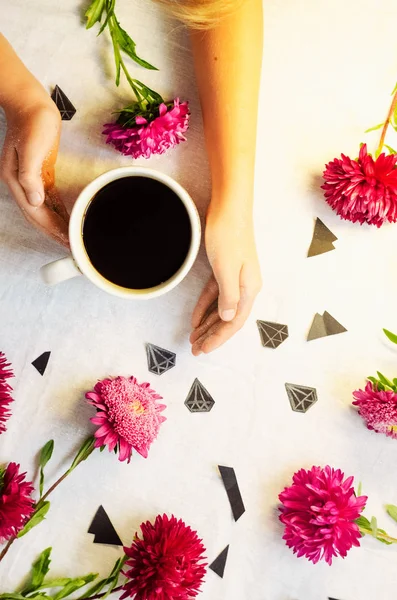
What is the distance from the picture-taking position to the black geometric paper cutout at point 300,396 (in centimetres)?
58

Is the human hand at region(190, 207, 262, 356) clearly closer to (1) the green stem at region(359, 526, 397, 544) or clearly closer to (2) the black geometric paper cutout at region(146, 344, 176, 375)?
(2) the black geometric paper cutout at region(146, 344, 176, 375)

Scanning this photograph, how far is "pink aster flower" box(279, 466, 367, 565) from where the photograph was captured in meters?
0.53

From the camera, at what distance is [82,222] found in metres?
0.51

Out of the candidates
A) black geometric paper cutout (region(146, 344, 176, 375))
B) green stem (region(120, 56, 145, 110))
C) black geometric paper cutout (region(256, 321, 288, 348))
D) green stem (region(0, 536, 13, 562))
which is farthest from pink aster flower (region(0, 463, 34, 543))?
green stem (region(120, 56, 145, 110))

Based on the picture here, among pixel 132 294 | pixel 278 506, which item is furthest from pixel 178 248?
pixel 278 506

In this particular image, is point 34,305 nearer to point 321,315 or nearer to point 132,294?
point 132,294

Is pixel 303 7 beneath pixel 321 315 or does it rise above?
above

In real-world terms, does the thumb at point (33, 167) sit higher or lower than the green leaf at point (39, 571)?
higher

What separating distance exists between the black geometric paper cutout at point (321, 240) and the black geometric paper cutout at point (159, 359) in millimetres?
176

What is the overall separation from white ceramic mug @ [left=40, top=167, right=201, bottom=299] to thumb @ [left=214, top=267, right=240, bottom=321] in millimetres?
47

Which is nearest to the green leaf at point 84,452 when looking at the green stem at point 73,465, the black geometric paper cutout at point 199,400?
the green stem at point 73,465

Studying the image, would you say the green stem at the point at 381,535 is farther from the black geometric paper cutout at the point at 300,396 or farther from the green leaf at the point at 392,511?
the black geometric paper cutout at the point at 300,396

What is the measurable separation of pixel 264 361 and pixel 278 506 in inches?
5.7

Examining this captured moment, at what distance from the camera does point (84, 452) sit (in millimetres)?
566
